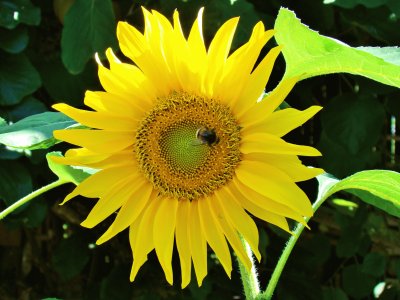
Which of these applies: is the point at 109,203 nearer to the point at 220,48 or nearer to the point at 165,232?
the point at 165,232

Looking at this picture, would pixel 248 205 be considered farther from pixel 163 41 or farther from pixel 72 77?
pixel 72 77

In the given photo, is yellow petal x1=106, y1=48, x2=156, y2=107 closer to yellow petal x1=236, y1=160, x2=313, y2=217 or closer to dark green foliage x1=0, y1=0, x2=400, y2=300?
yellow petal x1=236, y1=160, x2=313, y2=217

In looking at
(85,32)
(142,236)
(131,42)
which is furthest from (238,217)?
(85,32)

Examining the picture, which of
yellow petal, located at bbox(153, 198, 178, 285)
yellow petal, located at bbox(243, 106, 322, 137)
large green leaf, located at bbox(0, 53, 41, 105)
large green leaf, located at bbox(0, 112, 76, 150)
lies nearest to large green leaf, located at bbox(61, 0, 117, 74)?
large green leaf, located at bbox(0, 53, 41, 105)

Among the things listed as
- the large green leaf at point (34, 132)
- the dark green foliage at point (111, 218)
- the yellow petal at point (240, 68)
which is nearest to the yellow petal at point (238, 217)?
the yellow petal at point (240, 68)

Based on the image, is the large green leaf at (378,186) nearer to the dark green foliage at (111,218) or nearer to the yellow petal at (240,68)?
the yellow petal at (240,68)
